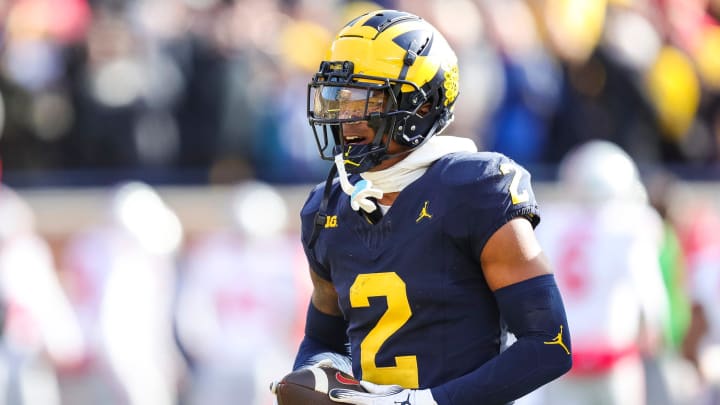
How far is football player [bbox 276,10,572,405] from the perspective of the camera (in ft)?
11.8

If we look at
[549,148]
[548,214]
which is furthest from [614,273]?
[549,148]

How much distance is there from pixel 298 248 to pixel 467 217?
5.96 metres

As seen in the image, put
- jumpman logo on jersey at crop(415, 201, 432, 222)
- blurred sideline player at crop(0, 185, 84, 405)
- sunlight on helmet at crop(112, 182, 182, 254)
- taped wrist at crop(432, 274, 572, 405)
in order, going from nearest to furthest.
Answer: taped wrist at crop(432, 274, 572, 405)
jumpman logo on jersey at crop(415, 201, 432, 222)
blurred sideline player at crop(0, 185, 84, 405)
sunlight on helmet at crop(112, 182, 182, 254)

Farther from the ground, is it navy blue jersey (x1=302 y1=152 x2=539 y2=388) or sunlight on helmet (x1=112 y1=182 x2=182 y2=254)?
navy blue jersey (x1=302 y1=152 x2=539 y2=388)

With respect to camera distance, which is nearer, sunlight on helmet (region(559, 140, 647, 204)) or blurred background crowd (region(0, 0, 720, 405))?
sunlight on helmet (region(559, 140, 647, 204))

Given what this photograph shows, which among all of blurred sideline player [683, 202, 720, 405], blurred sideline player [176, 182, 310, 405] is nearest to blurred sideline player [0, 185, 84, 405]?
blurred sideline player [176, 182, 310, 405]

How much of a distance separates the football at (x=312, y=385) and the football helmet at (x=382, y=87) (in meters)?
0.53

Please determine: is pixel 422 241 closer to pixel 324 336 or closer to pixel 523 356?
pixel 523 356

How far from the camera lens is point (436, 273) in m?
3.68

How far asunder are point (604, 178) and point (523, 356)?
4.75 meters

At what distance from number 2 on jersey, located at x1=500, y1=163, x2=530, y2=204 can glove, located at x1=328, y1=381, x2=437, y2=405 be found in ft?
1.74

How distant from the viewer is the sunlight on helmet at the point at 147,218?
955 cm

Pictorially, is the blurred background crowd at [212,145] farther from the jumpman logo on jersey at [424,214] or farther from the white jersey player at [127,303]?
the jumpman logo on jersey at [424,214]

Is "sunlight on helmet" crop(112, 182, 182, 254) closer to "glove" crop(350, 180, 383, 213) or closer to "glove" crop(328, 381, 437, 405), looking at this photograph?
"glove" crop(350, 180, 383, 213)
